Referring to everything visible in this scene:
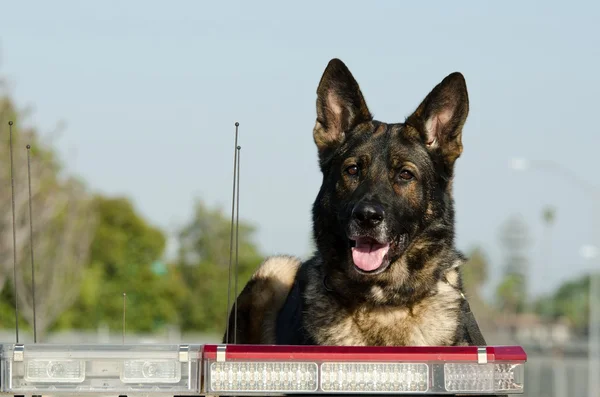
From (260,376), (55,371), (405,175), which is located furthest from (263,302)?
(55,371)

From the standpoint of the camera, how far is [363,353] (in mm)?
5215

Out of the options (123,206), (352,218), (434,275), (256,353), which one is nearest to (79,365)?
(256,353)

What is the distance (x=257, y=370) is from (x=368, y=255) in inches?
108

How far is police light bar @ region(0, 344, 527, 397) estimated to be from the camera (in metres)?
5.17

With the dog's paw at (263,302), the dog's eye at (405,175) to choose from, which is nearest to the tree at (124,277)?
the dog's paw at (263,302)

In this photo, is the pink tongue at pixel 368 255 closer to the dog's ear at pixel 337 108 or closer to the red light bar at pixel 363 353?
the dog's ear at pixel 337 108

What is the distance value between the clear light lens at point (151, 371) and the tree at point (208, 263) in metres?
93.8

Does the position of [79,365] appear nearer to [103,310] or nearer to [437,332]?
[437,332]

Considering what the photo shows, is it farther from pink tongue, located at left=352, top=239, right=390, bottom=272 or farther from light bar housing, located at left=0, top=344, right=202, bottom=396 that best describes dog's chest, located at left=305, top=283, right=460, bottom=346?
light bar housing, located at left=0, top=344, right=202, bottom=396

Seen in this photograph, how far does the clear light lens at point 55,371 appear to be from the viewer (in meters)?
5.16

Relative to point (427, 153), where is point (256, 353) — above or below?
below

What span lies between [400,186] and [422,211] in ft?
0.82

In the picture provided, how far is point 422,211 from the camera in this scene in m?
8.01

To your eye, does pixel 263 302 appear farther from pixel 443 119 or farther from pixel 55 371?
pixel 55 371
